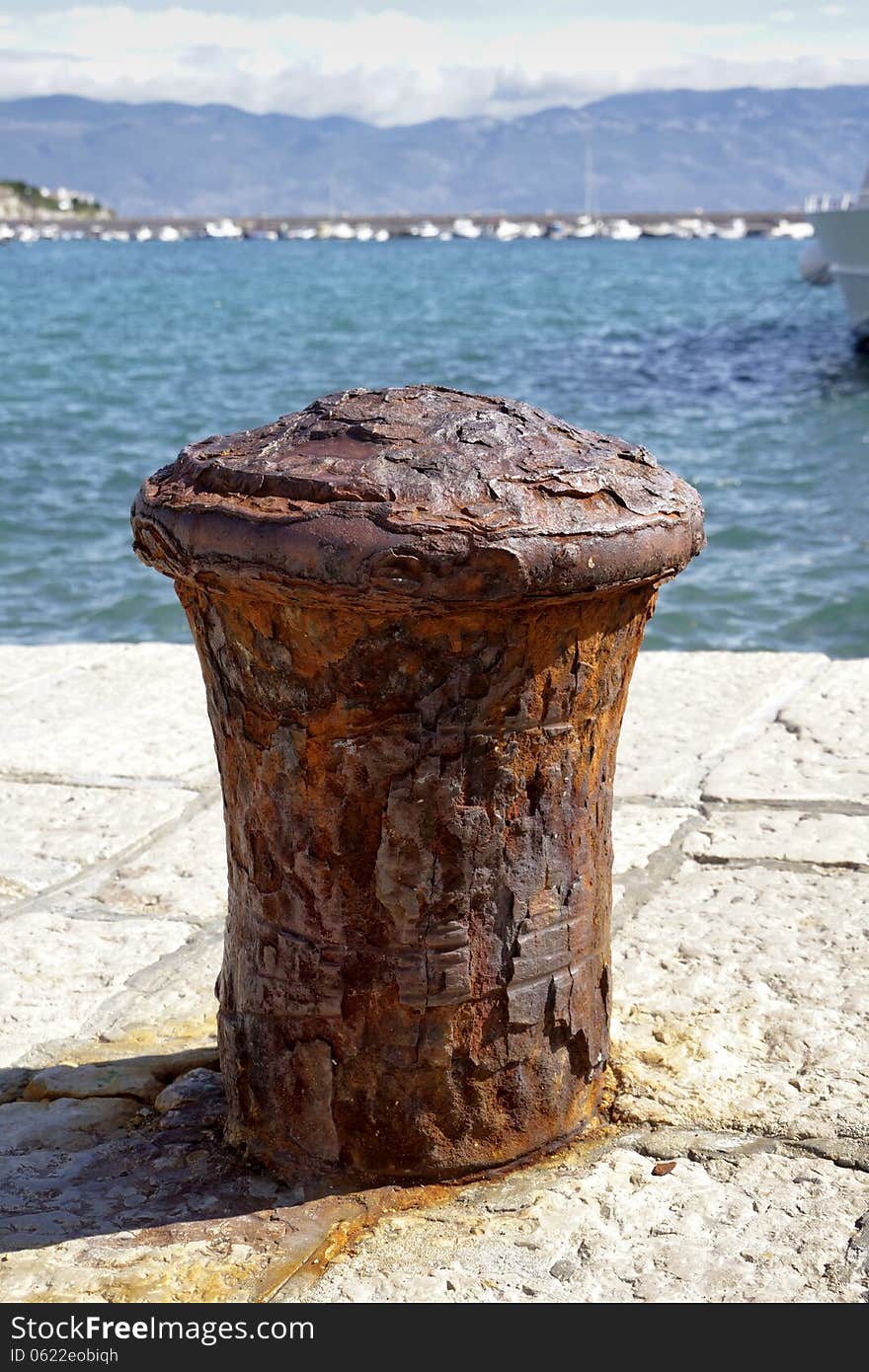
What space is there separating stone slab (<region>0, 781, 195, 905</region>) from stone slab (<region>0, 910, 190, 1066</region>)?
20 cm

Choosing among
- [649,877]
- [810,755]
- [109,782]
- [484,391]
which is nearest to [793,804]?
[810,755]

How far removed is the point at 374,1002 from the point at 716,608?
7.81m

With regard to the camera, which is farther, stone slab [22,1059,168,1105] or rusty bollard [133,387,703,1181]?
stone slab [22,1059,168,1105]

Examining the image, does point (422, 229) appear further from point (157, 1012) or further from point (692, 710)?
point (157, 1012)

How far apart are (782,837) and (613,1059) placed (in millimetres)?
1003

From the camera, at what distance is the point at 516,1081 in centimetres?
207

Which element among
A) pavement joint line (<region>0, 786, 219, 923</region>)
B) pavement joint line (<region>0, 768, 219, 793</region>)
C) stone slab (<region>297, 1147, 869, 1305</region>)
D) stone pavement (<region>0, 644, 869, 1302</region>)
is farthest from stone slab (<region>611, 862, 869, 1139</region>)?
pavement joint line (<region>0, 768, 219, 793</region>)

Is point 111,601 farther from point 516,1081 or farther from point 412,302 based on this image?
point 412,302

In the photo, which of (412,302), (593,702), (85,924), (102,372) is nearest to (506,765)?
(593,702)

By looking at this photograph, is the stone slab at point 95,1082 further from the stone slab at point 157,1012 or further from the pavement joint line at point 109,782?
the pavement joint line at point 109,782

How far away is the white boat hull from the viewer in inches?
897

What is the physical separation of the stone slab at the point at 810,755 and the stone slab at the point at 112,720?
1263mm

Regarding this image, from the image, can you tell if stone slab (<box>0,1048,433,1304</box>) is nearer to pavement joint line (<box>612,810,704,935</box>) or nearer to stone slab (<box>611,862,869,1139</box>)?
stone slab (<box>611,862,869,1139</box>)

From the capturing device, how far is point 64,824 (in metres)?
3.47
